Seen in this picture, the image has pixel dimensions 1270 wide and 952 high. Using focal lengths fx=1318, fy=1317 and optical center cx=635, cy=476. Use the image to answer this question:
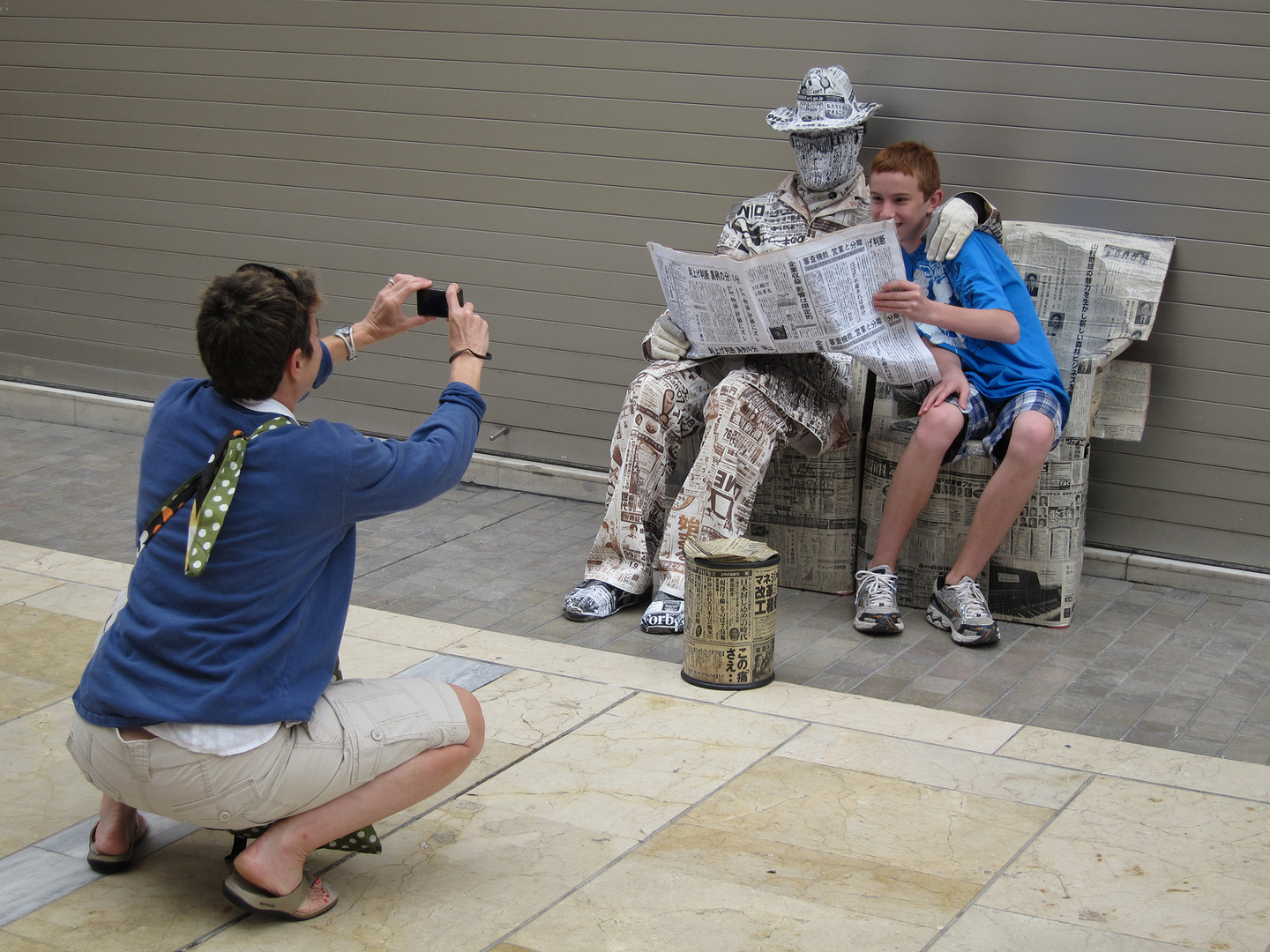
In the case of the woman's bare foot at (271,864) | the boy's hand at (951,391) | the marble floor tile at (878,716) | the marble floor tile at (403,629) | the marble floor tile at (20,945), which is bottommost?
the marble floor tile at (403,629)

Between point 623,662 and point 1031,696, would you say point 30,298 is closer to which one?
point 623,662

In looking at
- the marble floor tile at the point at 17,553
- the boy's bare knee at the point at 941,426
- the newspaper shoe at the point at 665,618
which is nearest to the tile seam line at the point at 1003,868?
the boy's bare knee at the point at 941,426

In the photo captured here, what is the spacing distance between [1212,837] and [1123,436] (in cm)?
197

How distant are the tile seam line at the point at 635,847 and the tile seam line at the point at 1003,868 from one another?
67cm

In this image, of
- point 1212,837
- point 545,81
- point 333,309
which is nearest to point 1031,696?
point 1212,837

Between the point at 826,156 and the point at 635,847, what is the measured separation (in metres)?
2.56

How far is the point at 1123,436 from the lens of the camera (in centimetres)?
465

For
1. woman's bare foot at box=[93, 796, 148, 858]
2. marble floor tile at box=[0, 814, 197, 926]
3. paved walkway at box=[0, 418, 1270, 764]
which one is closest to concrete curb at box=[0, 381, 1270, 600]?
paved walkway at box=[0, 418, 1270, 764]

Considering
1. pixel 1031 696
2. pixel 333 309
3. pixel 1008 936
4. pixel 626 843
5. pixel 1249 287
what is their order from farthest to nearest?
pixel 333 309
pixel 1249 287
pixel 1031 696
pixel 626 843
pixel 1008 936

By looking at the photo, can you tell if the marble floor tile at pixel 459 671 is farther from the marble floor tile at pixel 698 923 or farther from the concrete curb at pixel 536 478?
the concrete curb at pixel 536 478

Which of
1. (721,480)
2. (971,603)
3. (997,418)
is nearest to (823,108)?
(997,418)

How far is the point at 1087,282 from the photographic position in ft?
15.2

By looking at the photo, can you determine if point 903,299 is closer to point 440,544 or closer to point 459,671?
point 459,671

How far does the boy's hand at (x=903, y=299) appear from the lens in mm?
4121
